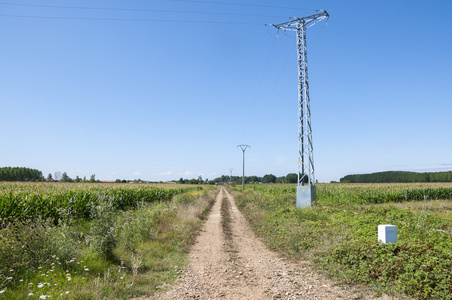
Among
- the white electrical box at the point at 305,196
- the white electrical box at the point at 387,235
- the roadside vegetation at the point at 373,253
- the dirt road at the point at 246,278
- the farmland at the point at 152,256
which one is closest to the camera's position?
the roadside vegetation at the point at 373,253

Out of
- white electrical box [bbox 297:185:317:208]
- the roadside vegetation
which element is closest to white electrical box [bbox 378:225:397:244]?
the roadside vegetation

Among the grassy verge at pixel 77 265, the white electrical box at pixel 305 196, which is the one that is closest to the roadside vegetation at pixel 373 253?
the grassy verge at pixel 77 265

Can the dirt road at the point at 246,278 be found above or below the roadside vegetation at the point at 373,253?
below

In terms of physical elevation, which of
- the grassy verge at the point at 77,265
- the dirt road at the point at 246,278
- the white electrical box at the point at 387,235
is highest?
the white electrical box at the point at 387,235

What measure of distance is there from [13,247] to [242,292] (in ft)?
17.8

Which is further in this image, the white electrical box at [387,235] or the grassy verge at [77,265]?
the white electrical box at [387,235]

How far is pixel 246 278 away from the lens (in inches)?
268

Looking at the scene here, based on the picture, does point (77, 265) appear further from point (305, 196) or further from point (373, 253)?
point (305, 196)

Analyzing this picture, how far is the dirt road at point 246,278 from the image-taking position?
18.7 feet

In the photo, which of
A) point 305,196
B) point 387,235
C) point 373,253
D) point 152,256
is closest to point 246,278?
point 373,253

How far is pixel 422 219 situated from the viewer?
35.5 ft

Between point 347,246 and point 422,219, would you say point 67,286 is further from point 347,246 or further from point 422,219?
point 422,219

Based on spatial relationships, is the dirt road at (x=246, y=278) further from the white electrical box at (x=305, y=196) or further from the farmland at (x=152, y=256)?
the white electrical box at (x=305, y=196)

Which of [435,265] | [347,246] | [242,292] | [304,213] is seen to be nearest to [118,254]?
[242,292]
